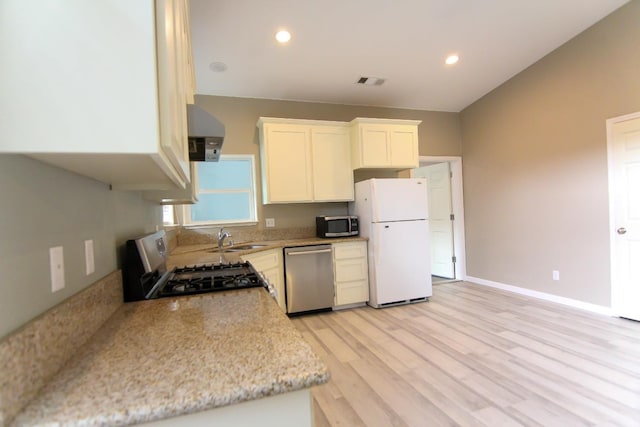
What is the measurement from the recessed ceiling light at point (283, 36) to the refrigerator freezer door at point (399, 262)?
2.19 meters

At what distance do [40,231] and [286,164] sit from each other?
9.89 feet

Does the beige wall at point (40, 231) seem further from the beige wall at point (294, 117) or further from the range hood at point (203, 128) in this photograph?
the beige wall at point (294, 117)

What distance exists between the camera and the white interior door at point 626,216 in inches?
113

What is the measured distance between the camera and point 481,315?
10.8ft

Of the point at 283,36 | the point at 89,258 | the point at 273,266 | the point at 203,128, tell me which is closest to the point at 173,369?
the point at 89,258

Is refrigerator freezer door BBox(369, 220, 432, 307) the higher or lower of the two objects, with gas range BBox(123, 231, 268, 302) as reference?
lower

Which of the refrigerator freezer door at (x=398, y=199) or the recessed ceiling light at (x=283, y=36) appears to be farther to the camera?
the refrigerator freezer door at (x=398, y=199)

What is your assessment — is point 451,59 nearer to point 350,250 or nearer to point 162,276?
point 350,250

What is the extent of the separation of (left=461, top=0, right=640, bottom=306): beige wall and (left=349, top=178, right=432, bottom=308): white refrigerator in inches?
50.3

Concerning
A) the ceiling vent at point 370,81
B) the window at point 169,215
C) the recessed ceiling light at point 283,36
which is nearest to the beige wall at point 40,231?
the window at point 169,215

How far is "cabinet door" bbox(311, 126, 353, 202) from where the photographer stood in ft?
12.4

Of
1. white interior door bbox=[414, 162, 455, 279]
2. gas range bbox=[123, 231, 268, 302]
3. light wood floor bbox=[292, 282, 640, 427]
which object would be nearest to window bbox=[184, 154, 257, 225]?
light wood floor bbox=[292, 282, 640, 427]

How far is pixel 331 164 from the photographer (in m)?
3.85

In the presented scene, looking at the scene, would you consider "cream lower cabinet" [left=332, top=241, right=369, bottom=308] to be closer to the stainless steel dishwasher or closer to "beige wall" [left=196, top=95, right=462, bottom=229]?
the stainless steel dishwasher
